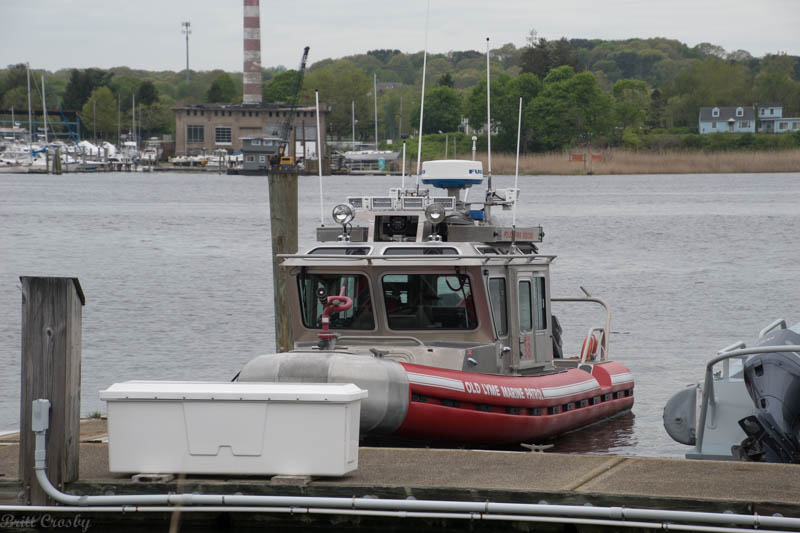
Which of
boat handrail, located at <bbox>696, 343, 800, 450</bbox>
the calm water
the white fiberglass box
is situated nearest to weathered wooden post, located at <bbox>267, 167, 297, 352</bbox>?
the calm water

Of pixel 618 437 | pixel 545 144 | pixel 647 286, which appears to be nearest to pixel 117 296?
pixel 647 286

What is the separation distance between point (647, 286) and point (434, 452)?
26.3m

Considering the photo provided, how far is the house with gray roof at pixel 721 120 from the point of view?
143125mm

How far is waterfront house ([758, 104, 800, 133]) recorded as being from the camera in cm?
14550

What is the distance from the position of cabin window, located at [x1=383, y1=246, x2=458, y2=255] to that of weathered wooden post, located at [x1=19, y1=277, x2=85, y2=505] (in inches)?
177

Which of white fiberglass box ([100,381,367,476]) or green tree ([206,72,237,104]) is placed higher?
green tree ([206,72,237,104])

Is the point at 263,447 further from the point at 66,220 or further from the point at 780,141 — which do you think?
the point at 780,141

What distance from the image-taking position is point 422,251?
11.5m

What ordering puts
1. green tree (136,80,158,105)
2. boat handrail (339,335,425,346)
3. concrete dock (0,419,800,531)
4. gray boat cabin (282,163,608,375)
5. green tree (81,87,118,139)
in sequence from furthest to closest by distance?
Result: 1. green tree (136,80,158,105)
2. green tree (81,87,118,139)
3. boat handrail (339,335,425,346)
4. gray boat cabin (282,163,608,375)
5. concrete dock (0,419,800,531)

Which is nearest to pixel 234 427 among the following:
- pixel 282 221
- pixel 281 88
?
pixel 282 221

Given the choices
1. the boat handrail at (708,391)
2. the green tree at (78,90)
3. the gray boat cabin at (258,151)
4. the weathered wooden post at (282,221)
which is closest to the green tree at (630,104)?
the gray boat cabin at (258,151)

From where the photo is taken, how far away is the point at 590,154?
122 m

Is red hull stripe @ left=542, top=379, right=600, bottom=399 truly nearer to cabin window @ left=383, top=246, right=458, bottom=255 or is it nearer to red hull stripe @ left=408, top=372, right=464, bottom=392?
red hull stripe @ left=408, top=372, right=464, bottom=392

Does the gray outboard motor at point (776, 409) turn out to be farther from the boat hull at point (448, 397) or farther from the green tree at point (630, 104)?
the green tree at point (630, 104)
